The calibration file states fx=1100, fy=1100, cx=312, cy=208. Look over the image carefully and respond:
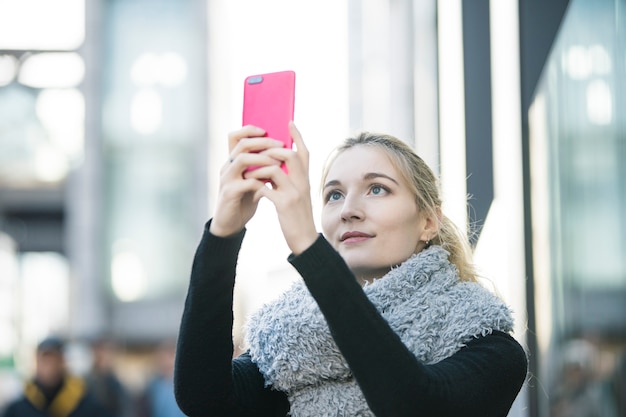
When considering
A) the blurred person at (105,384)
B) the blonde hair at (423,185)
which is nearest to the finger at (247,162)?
the blonde hair at (423,185)

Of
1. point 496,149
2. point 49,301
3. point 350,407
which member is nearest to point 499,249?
point 496,149

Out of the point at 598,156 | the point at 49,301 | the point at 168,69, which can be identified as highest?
the point at 168,69

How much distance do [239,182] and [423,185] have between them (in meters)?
0.60

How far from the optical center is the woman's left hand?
6.21 ft

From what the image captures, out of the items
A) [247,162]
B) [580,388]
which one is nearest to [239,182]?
[247,162]

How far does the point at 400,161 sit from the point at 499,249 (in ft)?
6.70

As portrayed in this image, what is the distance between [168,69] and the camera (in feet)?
81.3

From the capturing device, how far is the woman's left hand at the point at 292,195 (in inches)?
74.5

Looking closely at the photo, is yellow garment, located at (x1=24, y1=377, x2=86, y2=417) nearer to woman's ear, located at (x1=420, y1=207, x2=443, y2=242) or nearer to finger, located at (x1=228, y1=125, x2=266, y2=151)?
woman's ear, located at (x1=420, y1=207, x2=443, y2=242)

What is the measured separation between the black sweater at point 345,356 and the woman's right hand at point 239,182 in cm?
4

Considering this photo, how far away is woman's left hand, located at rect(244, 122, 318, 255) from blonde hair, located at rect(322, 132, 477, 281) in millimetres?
522

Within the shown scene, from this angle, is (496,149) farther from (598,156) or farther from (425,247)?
(425,247)

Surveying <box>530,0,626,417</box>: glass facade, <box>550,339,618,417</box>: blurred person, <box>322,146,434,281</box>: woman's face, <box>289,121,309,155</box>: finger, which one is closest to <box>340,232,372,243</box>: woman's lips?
<box>322,146,434,281</box>: woman's face

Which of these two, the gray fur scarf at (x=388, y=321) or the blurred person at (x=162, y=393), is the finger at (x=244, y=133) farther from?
the blurred person at (x=162, y=393)
